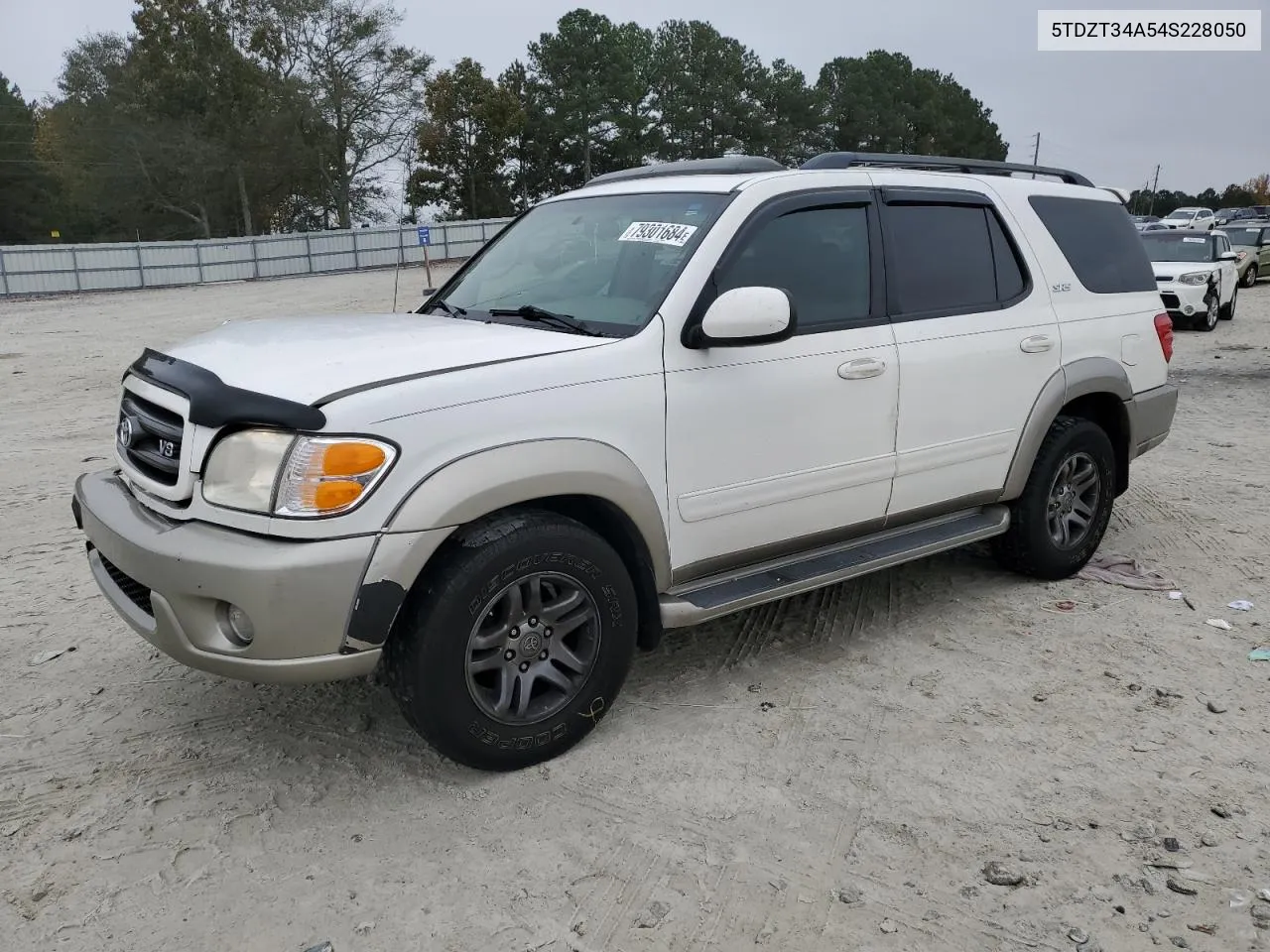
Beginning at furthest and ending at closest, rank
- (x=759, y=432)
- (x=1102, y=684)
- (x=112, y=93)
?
(x=112, y=93), (x=1102, y=684), (x=759, y=432)

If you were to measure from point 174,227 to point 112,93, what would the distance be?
7.10 metres

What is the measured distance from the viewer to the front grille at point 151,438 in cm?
307

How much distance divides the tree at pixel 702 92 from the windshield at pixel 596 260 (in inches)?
2326

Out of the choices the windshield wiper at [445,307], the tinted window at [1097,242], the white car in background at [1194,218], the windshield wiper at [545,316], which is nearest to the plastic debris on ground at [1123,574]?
the tinted window at [1097,242]

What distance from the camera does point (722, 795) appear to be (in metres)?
3.21

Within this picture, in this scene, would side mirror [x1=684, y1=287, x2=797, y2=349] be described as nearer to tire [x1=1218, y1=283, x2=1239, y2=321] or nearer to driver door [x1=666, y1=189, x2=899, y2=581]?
driver door [x1=666, y1=189, x2=899, y2=581]

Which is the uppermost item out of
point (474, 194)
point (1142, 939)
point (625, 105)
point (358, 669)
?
point (625, 105)

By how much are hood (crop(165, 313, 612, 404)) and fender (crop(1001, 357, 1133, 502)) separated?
2.27 m

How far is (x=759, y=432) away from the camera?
366 centimetres

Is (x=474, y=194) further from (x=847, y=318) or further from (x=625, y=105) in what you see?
(x=847, y=318)

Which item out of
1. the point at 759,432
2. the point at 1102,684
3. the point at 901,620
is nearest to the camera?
the point at 759,432

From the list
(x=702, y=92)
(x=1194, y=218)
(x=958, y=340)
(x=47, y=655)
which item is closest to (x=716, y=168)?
(x=958, y=340)

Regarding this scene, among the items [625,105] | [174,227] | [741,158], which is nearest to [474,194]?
[625,105]

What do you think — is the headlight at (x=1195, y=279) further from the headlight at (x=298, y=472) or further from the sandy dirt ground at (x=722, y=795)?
the headlight at (x=298, y=472)
